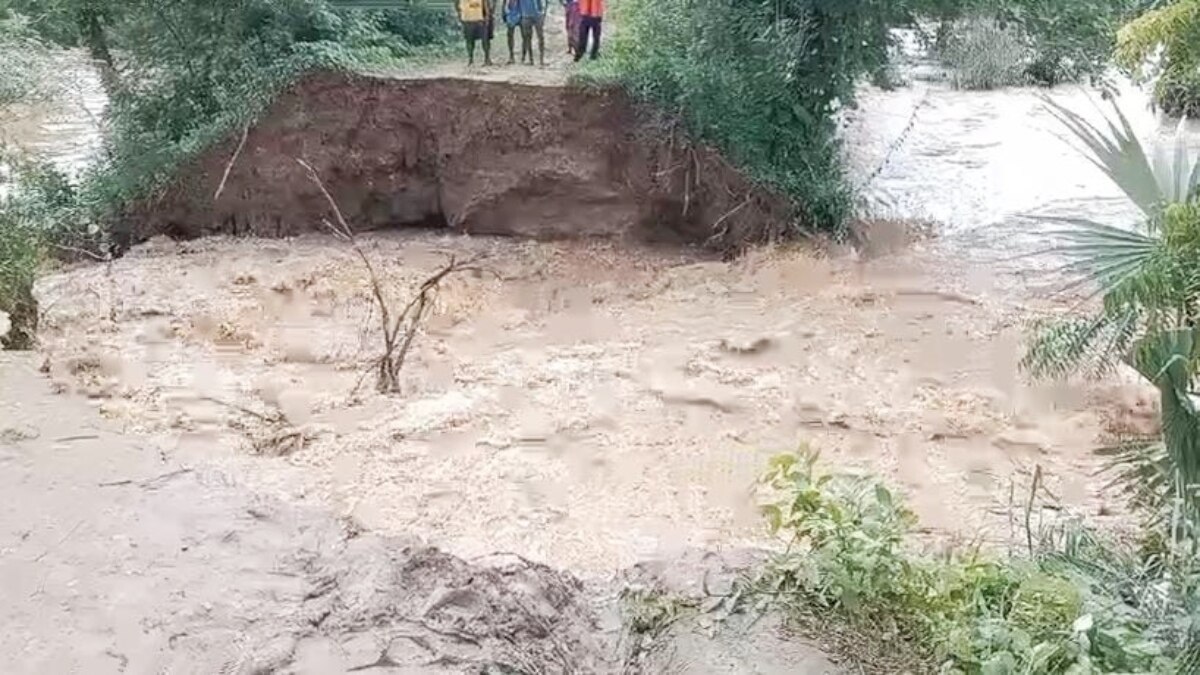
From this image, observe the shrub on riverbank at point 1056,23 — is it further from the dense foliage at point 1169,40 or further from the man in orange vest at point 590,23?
the dense foliage at point 1169,40

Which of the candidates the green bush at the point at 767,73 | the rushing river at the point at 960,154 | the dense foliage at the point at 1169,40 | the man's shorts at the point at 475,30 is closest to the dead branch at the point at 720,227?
the green bush at the point at 767,73

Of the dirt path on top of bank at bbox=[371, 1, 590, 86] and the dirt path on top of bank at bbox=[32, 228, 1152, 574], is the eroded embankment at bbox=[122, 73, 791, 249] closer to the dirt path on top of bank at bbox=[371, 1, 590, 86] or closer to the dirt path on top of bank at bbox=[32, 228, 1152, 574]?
the dirt path on top of bank at bbox=[371, 1, 590, 86]

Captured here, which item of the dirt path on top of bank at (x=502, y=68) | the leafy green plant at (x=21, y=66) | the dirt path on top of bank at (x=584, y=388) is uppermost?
the leafy green plant at (x=21, y=66)

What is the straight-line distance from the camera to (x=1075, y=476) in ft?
28.4

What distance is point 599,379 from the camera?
35.0 ft

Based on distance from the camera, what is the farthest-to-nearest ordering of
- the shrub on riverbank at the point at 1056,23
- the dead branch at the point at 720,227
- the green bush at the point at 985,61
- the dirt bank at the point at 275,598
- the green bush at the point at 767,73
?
the green bush at the point at 985,61 → the dead branch at the point at 720,227 → the green bush at the point at 767,73 → the shrub on riverbank at the point at 1056,23 → the dirt bank at the point at 275,598

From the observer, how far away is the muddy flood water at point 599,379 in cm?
821

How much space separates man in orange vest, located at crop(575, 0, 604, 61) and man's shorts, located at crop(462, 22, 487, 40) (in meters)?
1.11

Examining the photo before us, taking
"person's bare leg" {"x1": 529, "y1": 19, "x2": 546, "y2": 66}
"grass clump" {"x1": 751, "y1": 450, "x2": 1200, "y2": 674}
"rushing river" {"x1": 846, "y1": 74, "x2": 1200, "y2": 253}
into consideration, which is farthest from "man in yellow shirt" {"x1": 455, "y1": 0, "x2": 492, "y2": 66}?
"grass clump" {"x1": 751, "y1": 450, "x2": 1200, "y2": 674}

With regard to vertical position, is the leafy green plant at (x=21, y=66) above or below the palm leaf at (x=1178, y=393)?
above

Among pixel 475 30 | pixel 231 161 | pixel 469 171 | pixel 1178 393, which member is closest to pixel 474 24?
pixel 475 30

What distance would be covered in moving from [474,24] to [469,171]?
1.69 meters

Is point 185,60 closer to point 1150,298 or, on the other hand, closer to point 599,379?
point 599,379

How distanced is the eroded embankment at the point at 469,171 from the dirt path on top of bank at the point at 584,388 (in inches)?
27.6
